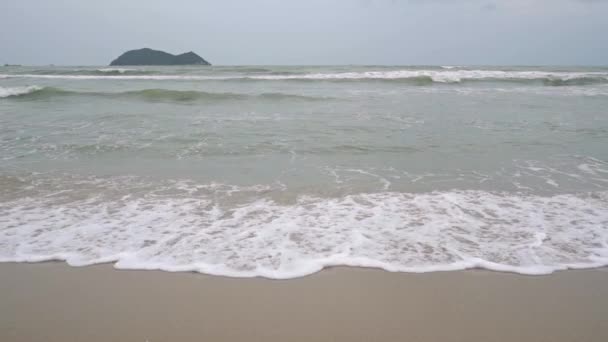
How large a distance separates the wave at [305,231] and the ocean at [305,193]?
0.02 m

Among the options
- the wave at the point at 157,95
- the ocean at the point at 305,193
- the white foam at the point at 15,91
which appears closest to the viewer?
the ocean at the point at 305,193

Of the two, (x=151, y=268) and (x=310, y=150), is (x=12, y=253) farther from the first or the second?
(x=310, y=150)

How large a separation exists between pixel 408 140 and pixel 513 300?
5191mm

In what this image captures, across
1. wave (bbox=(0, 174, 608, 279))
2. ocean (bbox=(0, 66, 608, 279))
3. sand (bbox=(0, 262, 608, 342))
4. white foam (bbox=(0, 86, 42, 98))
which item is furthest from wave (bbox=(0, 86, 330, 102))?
sand (bbox=(0, 262, 608, 342))

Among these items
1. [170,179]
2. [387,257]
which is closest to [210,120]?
[170,179]

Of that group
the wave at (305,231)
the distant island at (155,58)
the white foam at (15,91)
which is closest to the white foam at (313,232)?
the wave at (305,231)

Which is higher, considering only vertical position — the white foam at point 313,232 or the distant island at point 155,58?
the distant island at point 155,58

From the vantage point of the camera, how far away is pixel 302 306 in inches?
102

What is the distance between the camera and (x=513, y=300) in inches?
104

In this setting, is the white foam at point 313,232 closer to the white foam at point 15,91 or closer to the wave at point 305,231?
the wave at point 305,231

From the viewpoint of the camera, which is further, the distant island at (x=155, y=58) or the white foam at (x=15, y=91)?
the distant island at (x=155, y=58)

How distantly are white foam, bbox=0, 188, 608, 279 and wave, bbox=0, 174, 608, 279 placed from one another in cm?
1

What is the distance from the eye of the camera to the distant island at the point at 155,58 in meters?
67.1

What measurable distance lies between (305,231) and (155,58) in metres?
72.2
